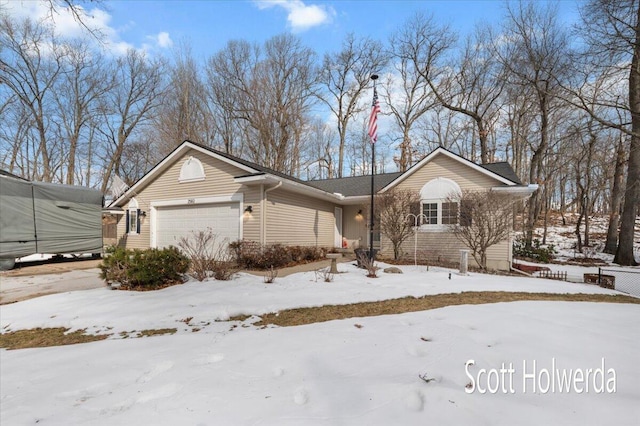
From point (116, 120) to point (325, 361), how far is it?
3000 centimetres

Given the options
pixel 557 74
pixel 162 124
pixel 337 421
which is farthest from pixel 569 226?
pixel 162 124

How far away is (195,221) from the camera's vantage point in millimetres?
11492

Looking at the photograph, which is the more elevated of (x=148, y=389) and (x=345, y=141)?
(x=345, y=141)

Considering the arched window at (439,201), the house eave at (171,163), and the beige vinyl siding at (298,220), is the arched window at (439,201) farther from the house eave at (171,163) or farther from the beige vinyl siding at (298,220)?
the house eave at (171,163)

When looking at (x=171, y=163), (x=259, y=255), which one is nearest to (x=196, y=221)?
(x=171, y=163)

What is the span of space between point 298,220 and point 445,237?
5963mm

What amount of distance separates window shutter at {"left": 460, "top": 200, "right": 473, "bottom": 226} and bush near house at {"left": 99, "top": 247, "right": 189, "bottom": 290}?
30.1 feet

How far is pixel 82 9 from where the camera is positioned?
17.4 feet

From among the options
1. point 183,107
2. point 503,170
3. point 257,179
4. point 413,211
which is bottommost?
point 413,211

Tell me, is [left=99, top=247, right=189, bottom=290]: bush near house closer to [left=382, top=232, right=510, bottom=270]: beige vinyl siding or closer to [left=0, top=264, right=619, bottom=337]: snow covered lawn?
[left=0, top=264, right=619, bottom=337]: snow covered lawn

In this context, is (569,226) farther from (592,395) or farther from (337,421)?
(337,421)

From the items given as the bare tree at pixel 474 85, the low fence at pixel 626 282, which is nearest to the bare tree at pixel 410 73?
the bare tree at pixel 474 85

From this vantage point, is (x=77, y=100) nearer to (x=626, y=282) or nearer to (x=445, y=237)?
(x=445, y=237)

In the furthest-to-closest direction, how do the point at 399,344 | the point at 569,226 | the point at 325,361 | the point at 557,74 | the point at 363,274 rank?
the point at 569,226 → the point at 557,74 → the point at 363,274 → the point at 399,344 → the point at 325,361
